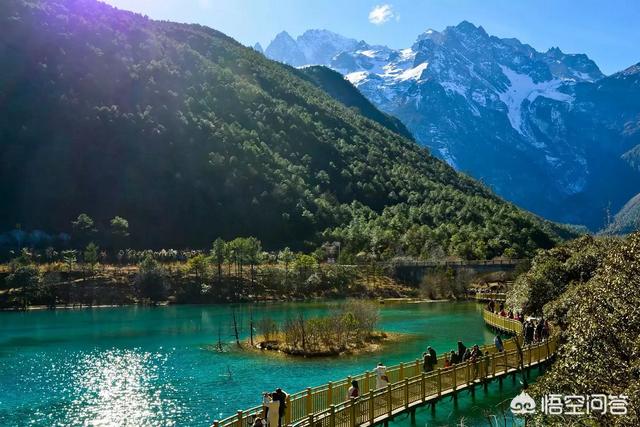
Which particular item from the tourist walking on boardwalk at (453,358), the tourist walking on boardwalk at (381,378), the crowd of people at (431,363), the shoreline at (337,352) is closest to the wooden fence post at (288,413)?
the crowd of people at (431,363)

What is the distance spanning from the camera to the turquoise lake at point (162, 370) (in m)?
33.2

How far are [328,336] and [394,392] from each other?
24.5 metres

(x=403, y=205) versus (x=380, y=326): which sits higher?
(x=403, y=205)

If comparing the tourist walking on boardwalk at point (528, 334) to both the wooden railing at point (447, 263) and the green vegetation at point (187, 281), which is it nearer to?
the green vegetation at point (187, 281)

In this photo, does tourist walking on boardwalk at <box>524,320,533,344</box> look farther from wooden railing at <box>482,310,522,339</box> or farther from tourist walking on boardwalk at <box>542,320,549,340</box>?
wooden railing at <box>482,310,522,339</box>

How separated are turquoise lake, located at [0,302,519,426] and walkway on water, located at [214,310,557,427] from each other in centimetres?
155

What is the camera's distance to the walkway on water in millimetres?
24391

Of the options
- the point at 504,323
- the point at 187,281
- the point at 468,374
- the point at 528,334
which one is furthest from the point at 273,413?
the point at 187,281

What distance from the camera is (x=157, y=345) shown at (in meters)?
58.1

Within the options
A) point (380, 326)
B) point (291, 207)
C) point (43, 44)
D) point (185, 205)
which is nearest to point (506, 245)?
point (291, 207)

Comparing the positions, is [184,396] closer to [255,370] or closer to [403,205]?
[255,370]

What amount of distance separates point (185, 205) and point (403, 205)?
7200cm

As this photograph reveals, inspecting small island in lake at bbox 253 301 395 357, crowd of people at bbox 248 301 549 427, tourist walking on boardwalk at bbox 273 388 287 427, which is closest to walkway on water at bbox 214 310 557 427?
crowd of people at bbox 248 301 549 427

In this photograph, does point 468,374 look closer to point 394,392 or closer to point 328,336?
point 394,392
